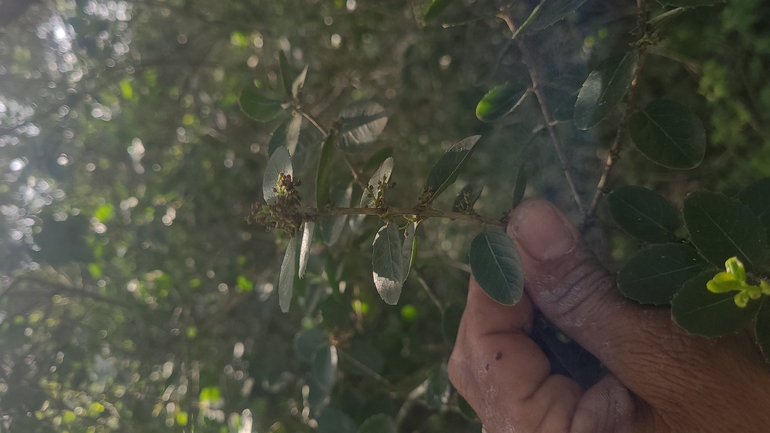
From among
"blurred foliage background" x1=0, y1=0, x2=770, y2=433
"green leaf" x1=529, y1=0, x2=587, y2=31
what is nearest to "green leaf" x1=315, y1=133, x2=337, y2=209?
"green leaf" x1=529, y1=0, x2=587, y2=31

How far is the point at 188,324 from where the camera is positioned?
1.84 m

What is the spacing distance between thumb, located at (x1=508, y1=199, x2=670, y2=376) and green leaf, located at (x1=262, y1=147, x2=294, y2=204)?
45 centimetres

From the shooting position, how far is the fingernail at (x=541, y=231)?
90 cm

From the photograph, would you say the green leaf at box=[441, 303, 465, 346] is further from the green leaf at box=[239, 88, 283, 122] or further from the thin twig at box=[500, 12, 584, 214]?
the green leaf at box=[239, 88, 283, 122]

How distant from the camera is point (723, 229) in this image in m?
0.65

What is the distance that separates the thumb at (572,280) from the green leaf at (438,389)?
1.47 feet

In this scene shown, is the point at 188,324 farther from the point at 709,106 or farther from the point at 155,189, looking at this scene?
the point at 709,106

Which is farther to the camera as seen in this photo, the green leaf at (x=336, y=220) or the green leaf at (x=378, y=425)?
the green leaf at (x=378, y=425)

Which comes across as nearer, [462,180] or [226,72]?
[462,180]

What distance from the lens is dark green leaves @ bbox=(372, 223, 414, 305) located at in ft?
2.47

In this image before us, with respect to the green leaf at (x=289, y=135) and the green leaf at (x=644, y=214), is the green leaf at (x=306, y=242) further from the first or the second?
the green leaf at (x=644, y=214)

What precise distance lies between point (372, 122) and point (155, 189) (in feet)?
4.46

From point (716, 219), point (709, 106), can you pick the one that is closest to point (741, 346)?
point (716, 219)

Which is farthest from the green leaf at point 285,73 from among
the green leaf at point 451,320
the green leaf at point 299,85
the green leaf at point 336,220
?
the green leaf at point 451,320
